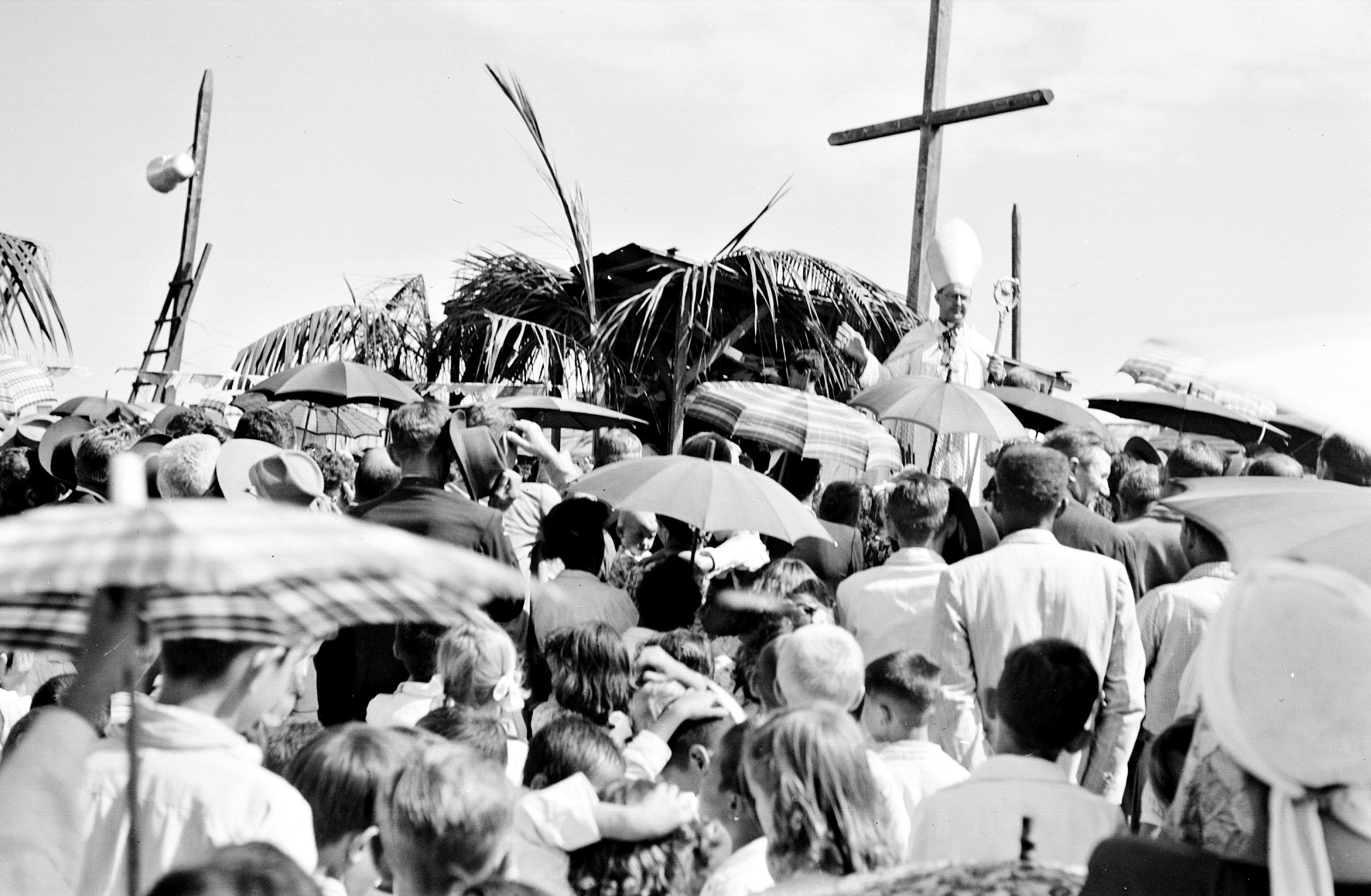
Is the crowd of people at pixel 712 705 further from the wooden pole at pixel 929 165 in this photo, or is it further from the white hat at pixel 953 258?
the wooden pole at pixel 929 165

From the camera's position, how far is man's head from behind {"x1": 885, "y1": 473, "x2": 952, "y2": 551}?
4051mm

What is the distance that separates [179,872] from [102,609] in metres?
0.35

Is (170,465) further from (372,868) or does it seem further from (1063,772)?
(1063,772)

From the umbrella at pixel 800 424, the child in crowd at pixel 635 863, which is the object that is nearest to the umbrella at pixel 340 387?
the umbrella at pixel 800 424

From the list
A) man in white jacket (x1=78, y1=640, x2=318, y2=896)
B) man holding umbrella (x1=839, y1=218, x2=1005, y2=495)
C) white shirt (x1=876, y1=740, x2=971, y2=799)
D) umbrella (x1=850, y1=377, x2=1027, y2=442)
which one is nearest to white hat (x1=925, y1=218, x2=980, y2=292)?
man holding umbrella (x1=839, y1=218, x2=1005, y2=495)

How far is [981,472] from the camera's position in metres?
7.29

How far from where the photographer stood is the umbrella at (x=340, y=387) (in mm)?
7973

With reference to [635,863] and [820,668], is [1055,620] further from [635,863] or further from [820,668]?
[635,863]

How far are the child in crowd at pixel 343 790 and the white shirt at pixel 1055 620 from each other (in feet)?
5.80

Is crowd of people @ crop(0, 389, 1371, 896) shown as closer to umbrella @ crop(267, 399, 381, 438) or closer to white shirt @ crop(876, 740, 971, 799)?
white shirt @ crop(876, 740, 971, 799)

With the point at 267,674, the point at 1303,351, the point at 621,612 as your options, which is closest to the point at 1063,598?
the point at 621,612

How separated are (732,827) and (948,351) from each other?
446 centimetres

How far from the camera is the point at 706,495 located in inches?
179

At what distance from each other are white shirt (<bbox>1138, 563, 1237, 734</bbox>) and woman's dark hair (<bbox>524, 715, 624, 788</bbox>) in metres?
1.83
